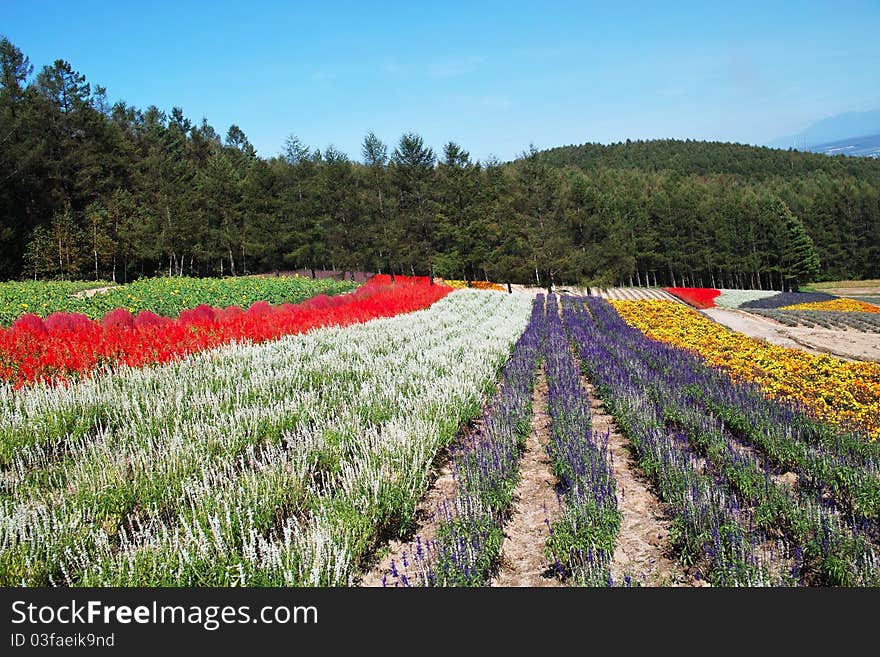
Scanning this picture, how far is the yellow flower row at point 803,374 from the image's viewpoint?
22.0ft

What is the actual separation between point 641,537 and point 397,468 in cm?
198

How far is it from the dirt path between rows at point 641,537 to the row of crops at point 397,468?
104 millimetres

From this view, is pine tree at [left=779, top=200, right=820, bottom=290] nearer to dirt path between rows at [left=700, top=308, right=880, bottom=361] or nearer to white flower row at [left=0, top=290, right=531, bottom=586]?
dirt path between rows at [left=700, top=308, right=880, bottom=361]

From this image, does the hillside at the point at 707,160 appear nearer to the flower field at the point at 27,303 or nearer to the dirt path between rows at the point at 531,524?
the flower field at the point at 27,303

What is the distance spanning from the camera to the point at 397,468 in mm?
4449

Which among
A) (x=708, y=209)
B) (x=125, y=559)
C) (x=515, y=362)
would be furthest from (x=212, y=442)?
Result: (x=708, y=209)

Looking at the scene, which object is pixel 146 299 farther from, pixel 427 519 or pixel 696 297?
pixel 696 297

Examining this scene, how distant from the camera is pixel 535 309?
933 inches

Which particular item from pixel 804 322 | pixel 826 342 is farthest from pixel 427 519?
pixel 804 322

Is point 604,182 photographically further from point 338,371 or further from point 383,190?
point 338,371

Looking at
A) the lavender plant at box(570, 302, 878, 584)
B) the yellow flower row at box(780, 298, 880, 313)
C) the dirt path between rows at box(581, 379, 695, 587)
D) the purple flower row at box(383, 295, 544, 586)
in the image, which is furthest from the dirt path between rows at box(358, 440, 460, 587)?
the yellow flower row at box(780, 298, 880, 313)

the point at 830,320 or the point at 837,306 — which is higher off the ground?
the point at 830,320

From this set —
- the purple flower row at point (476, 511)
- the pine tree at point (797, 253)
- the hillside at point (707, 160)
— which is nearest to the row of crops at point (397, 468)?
the purple flower row at point (476, 511)

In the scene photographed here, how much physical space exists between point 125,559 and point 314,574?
111 cm
